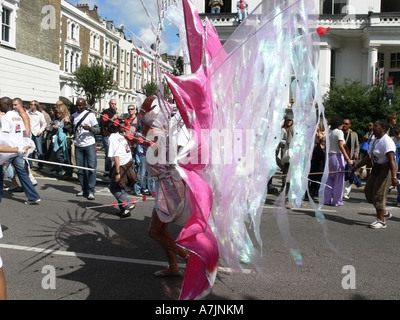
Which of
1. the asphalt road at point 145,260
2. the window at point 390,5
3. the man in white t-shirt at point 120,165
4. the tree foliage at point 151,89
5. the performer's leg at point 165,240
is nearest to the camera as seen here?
the tree foliage at point 151,89

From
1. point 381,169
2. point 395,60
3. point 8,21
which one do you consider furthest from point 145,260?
point 395,60

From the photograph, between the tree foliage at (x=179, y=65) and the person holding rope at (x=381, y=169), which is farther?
the person holding rope at (x=381, y=169)

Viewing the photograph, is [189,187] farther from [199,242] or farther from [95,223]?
[95,223]

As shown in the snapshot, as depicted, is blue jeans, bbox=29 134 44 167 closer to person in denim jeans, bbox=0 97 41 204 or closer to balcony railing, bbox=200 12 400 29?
person in denim jeans, bbox=0 97 41 204

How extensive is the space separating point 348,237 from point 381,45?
22755mm

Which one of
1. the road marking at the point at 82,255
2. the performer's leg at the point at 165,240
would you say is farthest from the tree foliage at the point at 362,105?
the performer's leg at the point at 165,240

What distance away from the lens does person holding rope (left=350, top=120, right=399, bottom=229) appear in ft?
20.2

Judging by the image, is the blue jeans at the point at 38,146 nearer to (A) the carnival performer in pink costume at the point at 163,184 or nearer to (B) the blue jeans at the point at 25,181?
(B) the blue jeans at the point at 25,181

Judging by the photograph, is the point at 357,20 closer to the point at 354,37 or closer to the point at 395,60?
the point at 354,37

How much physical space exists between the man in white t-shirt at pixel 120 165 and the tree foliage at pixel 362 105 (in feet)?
39.5

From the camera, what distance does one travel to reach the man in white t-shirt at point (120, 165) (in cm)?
630

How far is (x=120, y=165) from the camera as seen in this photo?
6.38 meters

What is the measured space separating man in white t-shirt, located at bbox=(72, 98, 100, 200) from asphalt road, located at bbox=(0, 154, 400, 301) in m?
0.95
